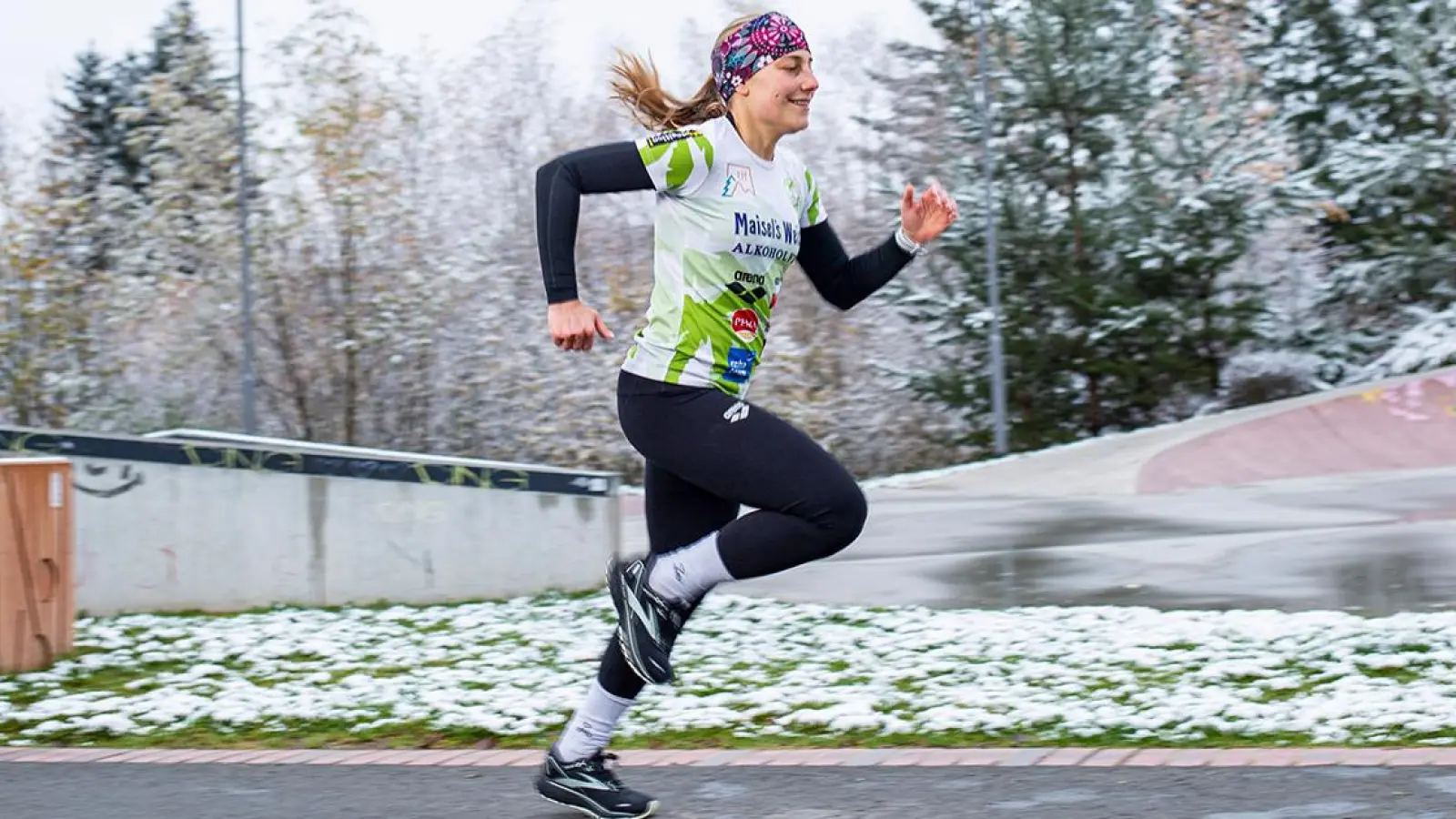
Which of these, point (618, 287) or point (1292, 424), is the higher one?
point (618, 287)

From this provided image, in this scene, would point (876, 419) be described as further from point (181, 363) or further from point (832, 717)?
point (832, 717)

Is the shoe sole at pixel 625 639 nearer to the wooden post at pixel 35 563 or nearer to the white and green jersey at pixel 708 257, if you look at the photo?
the white and green jersey at pixel 708 257

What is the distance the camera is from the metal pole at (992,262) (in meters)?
24.7

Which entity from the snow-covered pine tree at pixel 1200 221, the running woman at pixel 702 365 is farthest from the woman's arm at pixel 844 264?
the snow-covered pine tree at pixel 1200 221

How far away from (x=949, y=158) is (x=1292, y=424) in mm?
10216

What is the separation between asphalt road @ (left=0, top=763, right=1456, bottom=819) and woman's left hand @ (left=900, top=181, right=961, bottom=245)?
4.28 ft

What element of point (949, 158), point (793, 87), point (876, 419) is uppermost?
point (949, 158)

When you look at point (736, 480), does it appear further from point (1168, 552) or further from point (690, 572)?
point (1168, 552)

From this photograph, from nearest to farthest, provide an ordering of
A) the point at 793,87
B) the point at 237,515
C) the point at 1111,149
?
the point at 793,87 → the point at 237,515 → the point at 1111,149

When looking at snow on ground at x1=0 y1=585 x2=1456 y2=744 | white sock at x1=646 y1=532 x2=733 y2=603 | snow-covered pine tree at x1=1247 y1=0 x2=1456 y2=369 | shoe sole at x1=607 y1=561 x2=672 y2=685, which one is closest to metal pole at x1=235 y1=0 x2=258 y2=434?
snow-covered pine tree at x1=1247 y1=0 x2=1456 y2=369

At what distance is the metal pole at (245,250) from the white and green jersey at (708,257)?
69.5 feet

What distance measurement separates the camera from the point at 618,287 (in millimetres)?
26922

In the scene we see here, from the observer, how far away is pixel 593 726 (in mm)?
3965

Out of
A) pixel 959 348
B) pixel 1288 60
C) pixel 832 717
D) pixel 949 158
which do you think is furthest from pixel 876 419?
pixel 832 717
